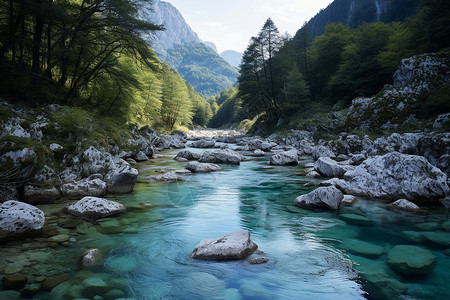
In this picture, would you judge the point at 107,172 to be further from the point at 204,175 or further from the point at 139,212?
the point at 204,175

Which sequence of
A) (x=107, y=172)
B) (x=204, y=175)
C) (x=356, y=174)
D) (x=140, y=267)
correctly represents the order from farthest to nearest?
(x=204, y=175)
(x=107, y=172)
(x=356, y=174)
(x=140, y=267)

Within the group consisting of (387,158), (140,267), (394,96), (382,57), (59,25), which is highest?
(382,57)

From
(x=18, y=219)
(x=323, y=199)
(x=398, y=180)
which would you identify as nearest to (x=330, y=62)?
(x=398, y=180)

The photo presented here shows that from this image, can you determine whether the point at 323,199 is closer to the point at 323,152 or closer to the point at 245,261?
the point at 245,261

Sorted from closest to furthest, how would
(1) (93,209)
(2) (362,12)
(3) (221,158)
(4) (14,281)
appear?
(4) (14,281)
(1) (93,209)
(3) (221,158)
(2) (362,12)

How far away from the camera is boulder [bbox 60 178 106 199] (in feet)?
24.0

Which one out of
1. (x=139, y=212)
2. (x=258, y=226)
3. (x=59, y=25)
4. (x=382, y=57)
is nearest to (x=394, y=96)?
(x=382, y=57)

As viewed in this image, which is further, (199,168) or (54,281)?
(199,168)

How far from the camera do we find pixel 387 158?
777 centimetres

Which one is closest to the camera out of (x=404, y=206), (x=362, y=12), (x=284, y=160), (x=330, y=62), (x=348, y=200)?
(x=404, y=206)

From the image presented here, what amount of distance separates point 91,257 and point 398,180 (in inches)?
312

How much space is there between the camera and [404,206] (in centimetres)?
633

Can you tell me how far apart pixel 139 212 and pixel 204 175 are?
218 inches

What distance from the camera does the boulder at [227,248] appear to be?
401 cm
